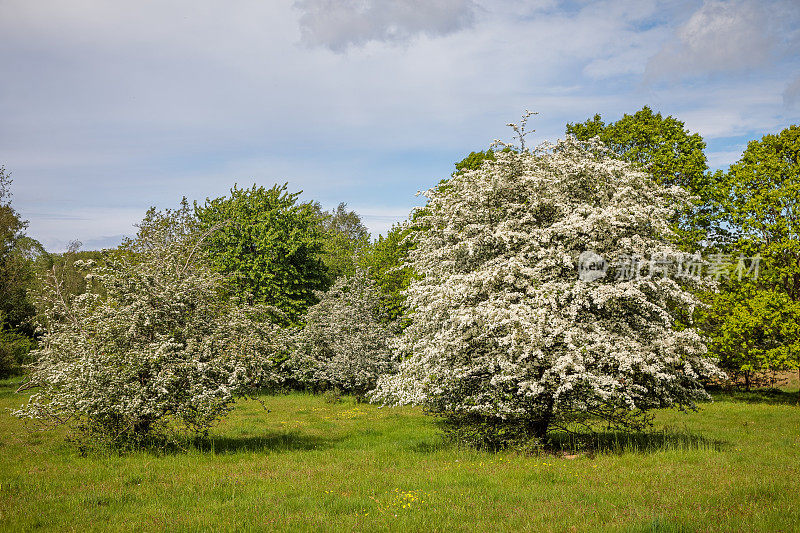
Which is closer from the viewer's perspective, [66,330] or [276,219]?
[66,330]

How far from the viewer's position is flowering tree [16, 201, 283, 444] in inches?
539

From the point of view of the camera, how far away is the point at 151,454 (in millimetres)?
14172

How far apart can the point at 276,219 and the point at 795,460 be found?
34648 mm

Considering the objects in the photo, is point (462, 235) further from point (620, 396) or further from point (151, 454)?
point (151, 454)

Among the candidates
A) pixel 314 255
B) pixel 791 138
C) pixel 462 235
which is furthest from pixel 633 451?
pixel 314 255

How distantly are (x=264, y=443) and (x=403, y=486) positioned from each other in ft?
24.2

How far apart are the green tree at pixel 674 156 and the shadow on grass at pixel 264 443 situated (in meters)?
23.2

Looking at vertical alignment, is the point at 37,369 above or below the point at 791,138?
below

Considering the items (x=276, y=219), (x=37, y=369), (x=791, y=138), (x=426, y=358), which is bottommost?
(x=37, y=369)

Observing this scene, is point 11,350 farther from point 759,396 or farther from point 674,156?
point 759,396

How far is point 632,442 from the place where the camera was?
15453 millimetres

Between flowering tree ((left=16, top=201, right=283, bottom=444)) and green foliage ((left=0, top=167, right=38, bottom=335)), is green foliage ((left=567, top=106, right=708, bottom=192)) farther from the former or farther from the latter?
green foliage ((left=0, top=167, right=38, bottom=335))

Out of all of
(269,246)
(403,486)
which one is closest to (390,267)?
(269,246)

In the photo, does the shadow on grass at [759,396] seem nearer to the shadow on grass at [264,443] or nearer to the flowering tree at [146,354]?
the shadow on grass at [264,443]
